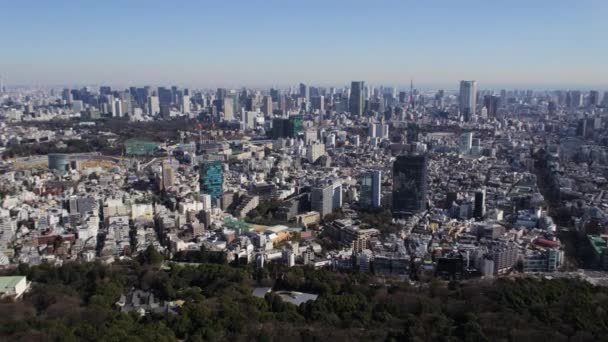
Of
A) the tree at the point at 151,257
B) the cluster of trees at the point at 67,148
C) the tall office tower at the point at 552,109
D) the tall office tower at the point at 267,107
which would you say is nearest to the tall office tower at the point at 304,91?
the tall office tower at the point at 267,107

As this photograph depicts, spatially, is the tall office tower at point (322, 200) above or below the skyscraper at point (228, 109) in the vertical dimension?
below

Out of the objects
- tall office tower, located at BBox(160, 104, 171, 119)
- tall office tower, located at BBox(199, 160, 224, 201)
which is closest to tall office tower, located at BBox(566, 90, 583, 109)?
tall office tower, located at BBox(160, 104, 171, 119)

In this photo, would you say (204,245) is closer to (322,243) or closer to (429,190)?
(322,243)

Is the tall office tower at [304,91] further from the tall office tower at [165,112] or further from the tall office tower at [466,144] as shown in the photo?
the tall office tower at [466,144]

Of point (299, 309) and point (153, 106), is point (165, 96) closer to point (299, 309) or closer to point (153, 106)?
point (153, 106)

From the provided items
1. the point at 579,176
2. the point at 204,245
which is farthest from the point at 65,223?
the point at 579,176

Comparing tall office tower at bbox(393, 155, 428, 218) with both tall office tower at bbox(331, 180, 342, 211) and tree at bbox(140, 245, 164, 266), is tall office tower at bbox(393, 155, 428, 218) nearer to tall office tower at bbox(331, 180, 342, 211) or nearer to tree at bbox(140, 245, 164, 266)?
tall office tower at bbox(331, 180, 342, 211)

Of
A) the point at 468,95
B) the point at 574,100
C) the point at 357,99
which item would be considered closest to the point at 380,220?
the point at 357,99
